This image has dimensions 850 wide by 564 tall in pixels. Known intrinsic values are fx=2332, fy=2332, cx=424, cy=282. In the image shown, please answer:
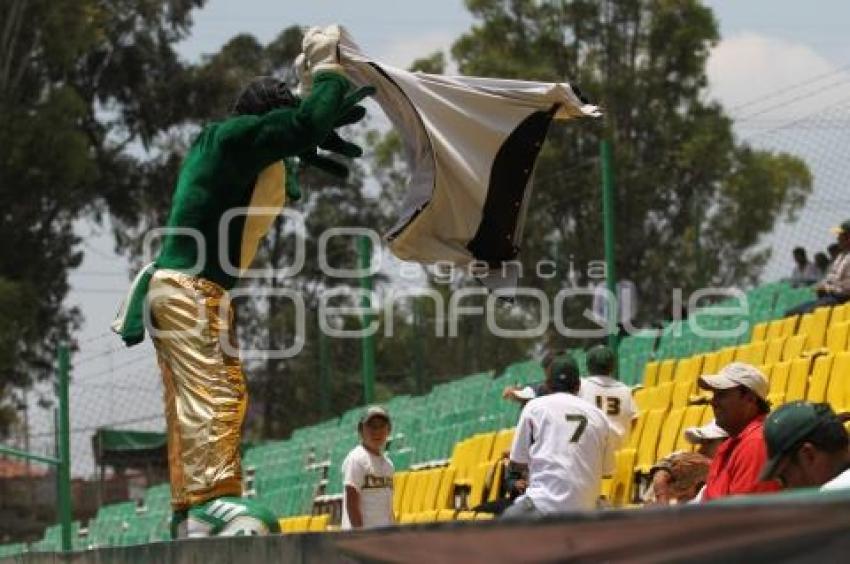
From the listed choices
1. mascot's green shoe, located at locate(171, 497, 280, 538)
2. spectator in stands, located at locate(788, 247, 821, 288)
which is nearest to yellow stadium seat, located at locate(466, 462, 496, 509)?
spectator in stands, located at locate(788, 247, 821, 288)

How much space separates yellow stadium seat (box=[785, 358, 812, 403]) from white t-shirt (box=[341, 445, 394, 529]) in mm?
2521

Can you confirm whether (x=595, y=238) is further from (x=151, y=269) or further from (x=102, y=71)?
(x=151, y=269)

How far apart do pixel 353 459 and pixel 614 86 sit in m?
30.4

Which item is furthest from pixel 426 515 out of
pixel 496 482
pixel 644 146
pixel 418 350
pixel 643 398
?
pixel 644 146

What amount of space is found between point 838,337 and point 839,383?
2.37 metres

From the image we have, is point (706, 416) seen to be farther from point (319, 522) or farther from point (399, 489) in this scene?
point (319, 522)

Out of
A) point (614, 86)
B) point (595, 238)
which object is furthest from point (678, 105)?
point (595, 238)

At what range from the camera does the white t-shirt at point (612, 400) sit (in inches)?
463

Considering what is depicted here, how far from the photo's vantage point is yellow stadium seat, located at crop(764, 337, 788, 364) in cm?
1542

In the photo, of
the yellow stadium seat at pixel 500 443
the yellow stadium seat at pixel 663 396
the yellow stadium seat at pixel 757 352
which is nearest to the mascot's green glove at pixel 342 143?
the yellow stadium seat at pixel 663 396

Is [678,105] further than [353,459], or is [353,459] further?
[678,105]

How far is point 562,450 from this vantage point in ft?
31.8

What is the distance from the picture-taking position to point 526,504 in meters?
9.66

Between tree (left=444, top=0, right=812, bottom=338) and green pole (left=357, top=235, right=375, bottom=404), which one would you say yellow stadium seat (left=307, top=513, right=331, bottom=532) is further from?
tree (left=444, top=0, right=812, bottom=338)
